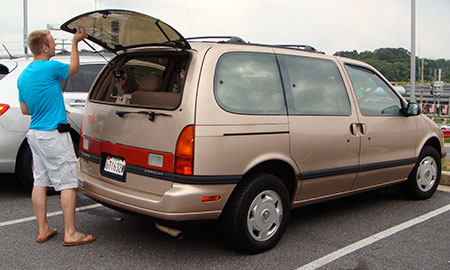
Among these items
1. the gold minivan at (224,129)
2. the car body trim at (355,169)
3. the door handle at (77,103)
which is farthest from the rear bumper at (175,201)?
the door handle at (77,103)

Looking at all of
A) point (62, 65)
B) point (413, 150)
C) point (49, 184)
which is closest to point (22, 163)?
point (49, 184)

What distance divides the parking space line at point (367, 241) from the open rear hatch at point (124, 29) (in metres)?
1.98

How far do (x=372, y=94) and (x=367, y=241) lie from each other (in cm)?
163

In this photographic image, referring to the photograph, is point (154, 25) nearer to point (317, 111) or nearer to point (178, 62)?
point (178, 62)

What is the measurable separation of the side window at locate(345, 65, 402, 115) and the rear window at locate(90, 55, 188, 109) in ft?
6.11

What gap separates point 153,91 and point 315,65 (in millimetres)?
1559

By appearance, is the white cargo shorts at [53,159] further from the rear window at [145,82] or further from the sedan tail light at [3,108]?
the sedan tail light at [3,108]

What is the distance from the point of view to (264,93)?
3912mm

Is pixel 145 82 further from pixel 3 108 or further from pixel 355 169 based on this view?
pixel 355 169

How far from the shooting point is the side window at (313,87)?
13.7ft

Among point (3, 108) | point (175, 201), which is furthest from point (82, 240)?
point (3, 108)

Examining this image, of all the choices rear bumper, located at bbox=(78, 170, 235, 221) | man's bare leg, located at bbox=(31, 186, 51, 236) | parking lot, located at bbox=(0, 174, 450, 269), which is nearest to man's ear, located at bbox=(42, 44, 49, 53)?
man's bare leg, located at bbox=(31, 186, 51, 236)

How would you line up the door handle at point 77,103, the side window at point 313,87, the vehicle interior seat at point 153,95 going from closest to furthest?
the vehicle interior seat at point 153,95
the side window at point 313,87
the door handle at point 77,103

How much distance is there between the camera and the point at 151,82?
432 cm
